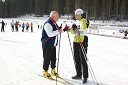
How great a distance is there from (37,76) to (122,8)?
54034 mm

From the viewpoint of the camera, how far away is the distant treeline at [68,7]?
60.4 m

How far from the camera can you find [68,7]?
7550 cm

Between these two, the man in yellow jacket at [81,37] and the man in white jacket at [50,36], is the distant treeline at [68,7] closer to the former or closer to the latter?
the man in white jacket at [50,36]

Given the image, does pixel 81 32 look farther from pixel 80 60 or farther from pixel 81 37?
pixel 80 60

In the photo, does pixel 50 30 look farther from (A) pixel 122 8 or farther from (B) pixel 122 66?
(A) pixel 122 8

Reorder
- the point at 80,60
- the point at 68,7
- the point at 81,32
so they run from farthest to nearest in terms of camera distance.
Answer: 1. the point at 68,7
2. the point at 80,60
3. the point at 81,32

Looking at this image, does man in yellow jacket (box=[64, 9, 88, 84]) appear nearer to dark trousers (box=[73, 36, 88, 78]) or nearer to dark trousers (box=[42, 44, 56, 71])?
dark trousers (box=[73, 36, 88, 78])

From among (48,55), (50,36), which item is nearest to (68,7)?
(48,55)

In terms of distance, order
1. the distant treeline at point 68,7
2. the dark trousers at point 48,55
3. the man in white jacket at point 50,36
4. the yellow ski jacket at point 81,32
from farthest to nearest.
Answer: the distant treeline at point 68,7, the dark trousers at point 48,55, the man in white jacket at point 50,36, the yellow ski jacket at point 81,32

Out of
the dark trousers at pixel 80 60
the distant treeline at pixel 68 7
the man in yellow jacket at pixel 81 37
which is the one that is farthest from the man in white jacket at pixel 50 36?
the distant treeline at pixel 68 7

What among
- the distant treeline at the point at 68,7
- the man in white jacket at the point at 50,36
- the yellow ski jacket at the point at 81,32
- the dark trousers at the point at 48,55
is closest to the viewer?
the yellow ski jacket at the point at 81,32

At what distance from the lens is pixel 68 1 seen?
7575 cm

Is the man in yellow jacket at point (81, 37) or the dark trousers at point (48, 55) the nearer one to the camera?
the man in yellow jacket at point (81, 37)

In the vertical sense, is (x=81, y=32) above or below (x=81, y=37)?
above
